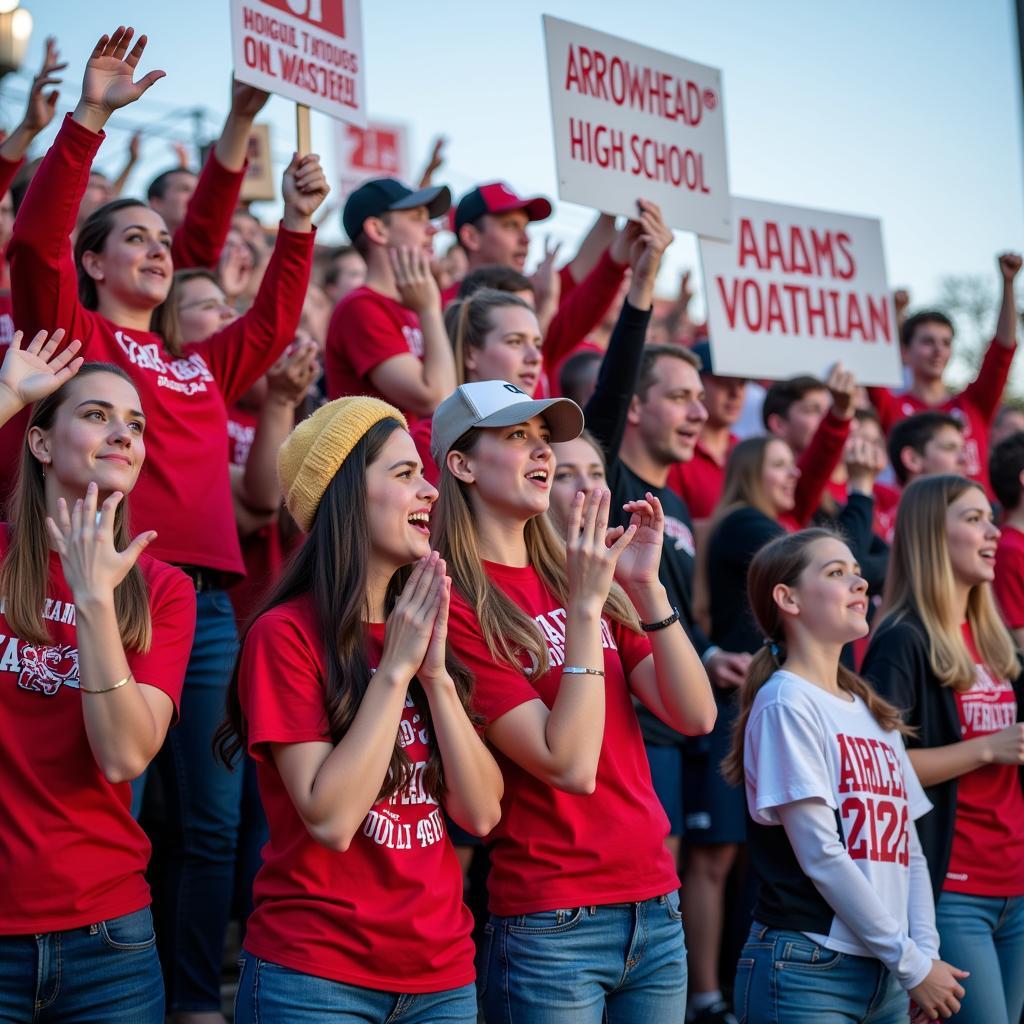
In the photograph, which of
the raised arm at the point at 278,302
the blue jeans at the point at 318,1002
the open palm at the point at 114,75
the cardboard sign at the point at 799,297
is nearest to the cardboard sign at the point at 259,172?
the cardboard sign at the point at 799,297

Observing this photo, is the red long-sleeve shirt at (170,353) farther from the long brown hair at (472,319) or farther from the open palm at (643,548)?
the open palm at (643,548)

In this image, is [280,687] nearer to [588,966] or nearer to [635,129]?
[588,966]

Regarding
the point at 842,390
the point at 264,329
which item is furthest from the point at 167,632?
the point at 842,390

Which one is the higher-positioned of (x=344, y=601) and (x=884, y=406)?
(x=884, y=406)

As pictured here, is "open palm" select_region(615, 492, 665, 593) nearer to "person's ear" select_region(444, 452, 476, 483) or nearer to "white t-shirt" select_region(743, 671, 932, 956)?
"person's ear" select_region(444, 452, 476, 483)

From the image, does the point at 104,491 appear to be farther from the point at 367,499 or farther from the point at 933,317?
the point at 933,317

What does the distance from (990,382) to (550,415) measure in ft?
14.9

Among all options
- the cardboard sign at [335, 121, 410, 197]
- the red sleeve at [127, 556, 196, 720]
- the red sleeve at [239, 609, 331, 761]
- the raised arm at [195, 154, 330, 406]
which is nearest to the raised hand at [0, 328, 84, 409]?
the red sleeve at [127, 556, 196, 720]

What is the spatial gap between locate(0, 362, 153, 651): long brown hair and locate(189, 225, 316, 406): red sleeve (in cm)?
129

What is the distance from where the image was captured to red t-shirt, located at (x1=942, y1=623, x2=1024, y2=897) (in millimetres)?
4273

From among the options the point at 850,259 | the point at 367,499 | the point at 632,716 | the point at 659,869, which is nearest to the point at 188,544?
the point at 367,499

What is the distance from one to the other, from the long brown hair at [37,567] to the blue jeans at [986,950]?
255cm

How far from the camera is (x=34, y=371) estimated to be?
3.31m

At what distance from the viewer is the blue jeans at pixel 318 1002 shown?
2713 millimetres
